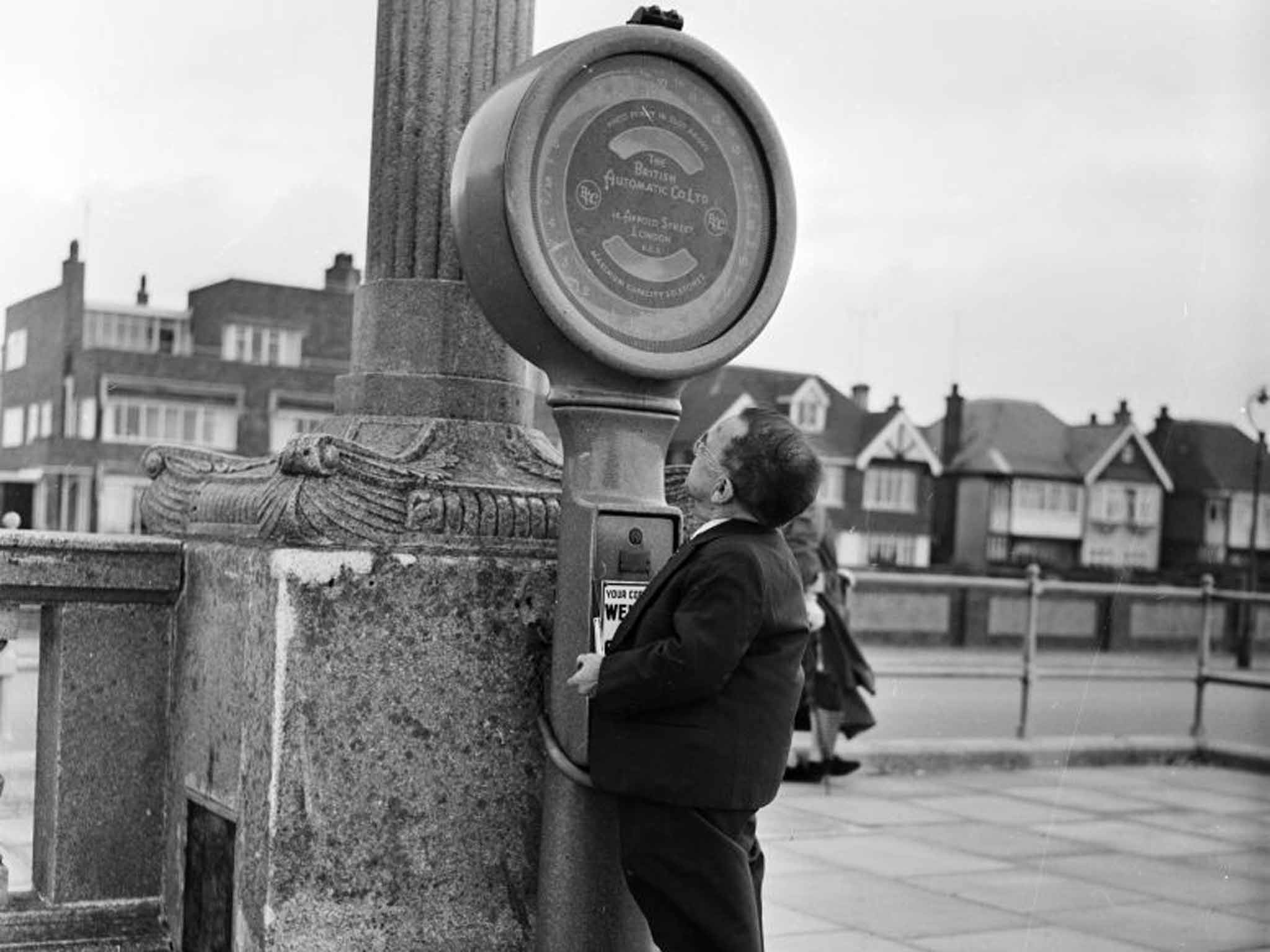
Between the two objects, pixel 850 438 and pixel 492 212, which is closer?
pixel 492 212

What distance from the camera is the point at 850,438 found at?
178 ft

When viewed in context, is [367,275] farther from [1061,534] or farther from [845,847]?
[1061,534]

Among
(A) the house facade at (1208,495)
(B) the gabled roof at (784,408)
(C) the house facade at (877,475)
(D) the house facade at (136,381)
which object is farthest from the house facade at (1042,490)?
(D) the house facade at (136,381)

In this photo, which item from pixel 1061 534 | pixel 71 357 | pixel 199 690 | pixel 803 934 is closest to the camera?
pixel 199 690

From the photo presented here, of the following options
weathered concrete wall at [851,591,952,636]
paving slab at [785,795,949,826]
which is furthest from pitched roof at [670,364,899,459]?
paving slab at [785,795,949,826]

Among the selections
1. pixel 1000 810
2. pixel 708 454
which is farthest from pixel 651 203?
pixel 1000 810

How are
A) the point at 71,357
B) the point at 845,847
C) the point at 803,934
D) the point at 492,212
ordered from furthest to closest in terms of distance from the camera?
the point at 71,357 → the point at 845,847 → the point at 803,934 → the point at 492,212

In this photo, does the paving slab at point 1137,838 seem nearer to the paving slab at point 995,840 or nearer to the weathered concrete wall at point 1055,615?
the paving slab at point 995,840

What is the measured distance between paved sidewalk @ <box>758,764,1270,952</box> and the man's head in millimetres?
2223

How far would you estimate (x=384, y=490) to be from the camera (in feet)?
11.2

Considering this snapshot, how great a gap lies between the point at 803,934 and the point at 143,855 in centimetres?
220

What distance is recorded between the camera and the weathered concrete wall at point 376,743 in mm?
3279

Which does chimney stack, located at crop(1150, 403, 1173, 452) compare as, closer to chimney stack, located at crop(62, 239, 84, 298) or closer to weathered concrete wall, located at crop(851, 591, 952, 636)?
weathered concrete wall, located at crop(851, 591, 952, 636)

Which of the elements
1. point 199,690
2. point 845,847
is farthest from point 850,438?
point 199,690
